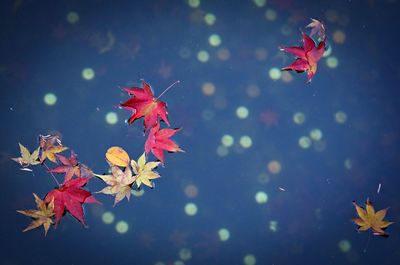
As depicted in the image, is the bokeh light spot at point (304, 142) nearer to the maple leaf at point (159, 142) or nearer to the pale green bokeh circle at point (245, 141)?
the pale green bokeh circle at point (245, 141)

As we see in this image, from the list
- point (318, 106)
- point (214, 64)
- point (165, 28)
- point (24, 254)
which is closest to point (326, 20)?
point (318, 106)

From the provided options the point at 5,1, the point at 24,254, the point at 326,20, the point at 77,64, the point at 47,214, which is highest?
the point at 326,20

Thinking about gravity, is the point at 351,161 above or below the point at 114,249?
above

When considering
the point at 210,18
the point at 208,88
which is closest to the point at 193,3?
the point at 210,18

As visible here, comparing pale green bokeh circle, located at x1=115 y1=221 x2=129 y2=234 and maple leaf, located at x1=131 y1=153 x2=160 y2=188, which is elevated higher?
maple leaf, located at x1=131 y1=153 x2=160 y2=188

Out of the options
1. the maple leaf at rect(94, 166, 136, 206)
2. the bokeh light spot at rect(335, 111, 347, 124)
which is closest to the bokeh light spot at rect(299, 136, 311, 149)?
the bokeh light spot at rect(335, 111, 347, 124)

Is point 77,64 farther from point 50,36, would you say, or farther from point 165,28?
point 165,28

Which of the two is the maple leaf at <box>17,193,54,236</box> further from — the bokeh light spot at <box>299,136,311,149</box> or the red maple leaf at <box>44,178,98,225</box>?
the bokeh light spot at <box>299,136,311,149</box>

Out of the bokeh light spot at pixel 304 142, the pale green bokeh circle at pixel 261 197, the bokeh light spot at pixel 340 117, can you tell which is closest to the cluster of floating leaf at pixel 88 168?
the pale green bokeh circle at pixel 261 197
